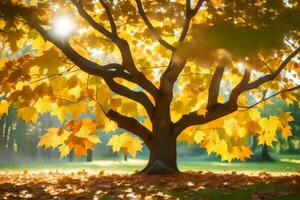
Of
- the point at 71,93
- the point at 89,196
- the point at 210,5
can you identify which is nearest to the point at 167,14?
the point at 210,5

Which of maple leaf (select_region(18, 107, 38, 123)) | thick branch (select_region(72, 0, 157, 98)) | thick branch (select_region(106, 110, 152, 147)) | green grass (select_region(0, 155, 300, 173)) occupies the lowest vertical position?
green grass (select_region(0, 155, 300, 173))

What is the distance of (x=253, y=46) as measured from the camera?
5.79 meters

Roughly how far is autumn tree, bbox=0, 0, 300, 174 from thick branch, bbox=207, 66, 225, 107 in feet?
0.09

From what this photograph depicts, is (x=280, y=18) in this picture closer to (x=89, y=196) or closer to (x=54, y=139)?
(x=89, y=196)

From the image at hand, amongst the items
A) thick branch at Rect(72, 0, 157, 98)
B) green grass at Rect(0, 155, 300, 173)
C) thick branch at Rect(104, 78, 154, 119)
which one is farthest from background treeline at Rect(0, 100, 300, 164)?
thick branch at Rect(72, 0, 157, 98)

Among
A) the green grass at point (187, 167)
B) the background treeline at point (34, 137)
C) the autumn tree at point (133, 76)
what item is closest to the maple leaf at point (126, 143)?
the autumn tree at point (133, 76)

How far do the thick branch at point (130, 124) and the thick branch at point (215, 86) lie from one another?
2099 millimetres

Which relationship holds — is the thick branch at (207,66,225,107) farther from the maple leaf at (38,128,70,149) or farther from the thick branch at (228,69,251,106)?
the maple leaf at (38,128,70,149)

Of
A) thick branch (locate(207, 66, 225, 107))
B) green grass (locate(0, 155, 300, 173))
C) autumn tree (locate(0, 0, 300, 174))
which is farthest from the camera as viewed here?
green grass (locate(0, 155, 300, 173))

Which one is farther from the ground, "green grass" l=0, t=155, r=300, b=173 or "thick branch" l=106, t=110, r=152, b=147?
"thick branch" l=106, t=110, r=152, b=147

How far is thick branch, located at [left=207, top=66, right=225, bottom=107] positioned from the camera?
1238cm

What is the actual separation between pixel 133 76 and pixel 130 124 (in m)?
1.55

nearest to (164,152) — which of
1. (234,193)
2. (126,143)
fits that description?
(126,143)

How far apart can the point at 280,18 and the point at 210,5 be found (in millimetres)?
2774
